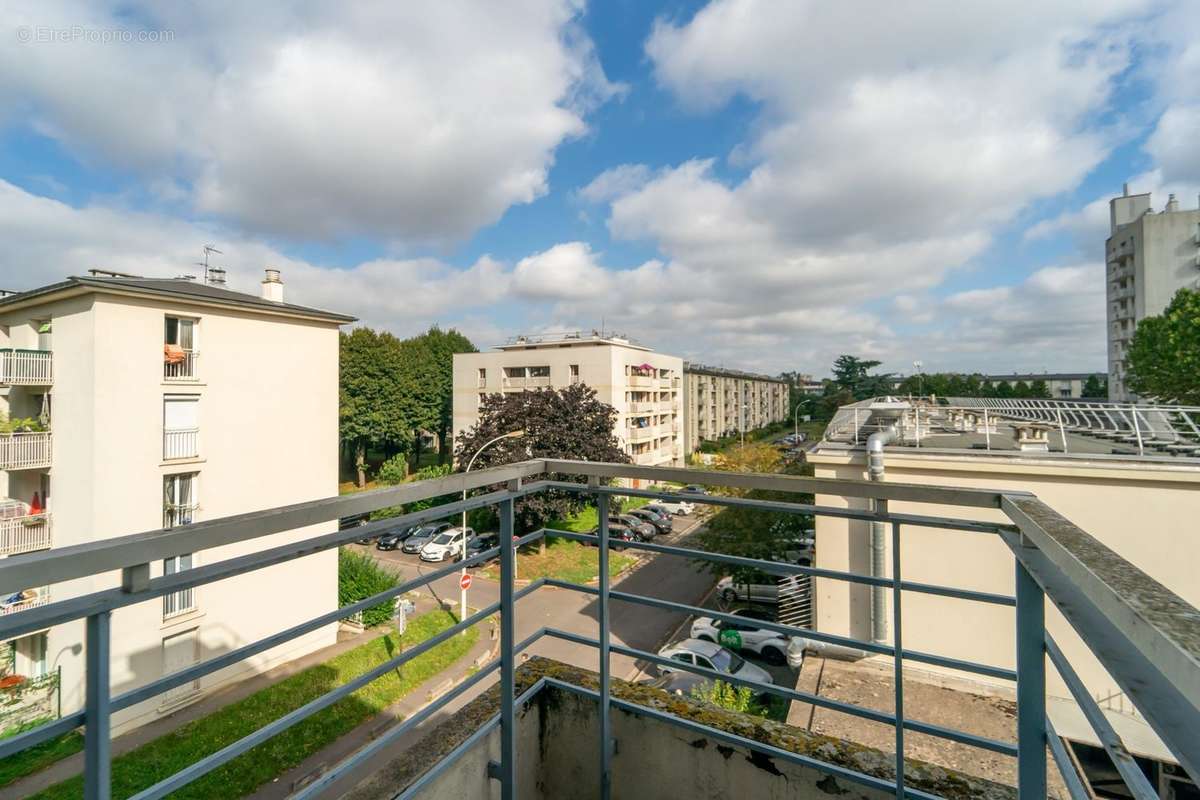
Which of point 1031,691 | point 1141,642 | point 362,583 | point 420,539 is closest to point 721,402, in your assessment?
point 420,539

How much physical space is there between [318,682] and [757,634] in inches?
370

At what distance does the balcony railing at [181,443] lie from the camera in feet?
34.2

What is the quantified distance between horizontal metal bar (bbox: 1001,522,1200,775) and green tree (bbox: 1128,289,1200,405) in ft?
109

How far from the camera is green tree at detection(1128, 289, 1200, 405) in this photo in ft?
77.5

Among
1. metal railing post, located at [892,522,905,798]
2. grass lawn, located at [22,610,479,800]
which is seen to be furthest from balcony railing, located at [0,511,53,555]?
metal railing post, located at [892,522,905,798]

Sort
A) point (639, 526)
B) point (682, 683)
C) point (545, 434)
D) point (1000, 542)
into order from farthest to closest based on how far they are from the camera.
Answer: point (639, 526), point (545, 434), point (682, 683), point (1000, 542)

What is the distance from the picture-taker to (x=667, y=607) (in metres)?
2.22

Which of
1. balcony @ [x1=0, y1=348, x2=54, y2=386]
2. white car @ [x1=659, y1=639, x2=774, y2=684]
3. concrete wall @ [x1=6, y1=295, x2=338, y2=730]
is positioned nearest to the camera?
concrete wall @ [x1=6, y1=295, x2=338, y2=730]

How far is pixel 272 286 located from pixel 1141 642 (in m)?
17.0

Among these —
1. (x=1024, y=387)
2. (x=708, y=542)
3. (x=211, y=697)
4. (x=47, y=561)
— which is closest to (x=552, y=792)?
(x=47, y=561)

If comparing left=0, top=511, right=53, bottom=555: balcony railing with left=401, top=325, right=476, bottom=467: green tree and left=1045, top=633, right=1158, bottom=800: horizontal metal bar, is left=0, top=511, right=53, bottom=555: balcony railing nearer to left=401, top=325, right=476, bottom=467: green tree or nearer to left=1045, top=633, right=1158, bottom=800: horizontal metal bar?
left=1045, top=633, right=1158, bottom=800: horizontal metal bar

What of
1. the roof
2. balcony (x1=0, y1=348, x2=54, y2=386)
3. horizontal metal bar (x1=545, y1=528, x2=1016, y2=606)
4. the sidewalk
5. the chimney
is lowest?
the sidewalk

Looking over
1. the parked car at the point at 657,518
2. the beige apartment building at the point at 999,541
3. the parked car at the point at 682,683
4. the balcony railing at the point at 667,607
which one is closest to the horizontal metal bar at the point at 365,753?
the balcony railing at the point at 667,607

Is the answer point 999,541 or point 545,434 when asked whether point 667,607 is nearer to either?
point 999,541
